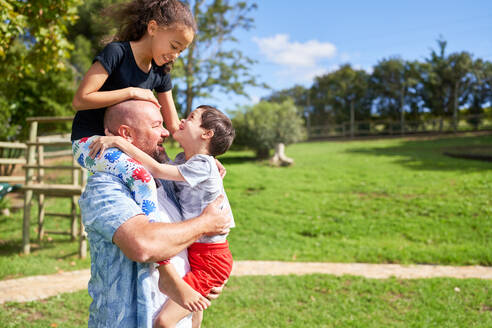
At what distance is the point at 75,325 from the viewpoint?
4.57 metres

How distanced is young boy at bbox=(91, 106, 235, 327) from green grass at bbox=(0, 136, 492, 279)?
2.92m

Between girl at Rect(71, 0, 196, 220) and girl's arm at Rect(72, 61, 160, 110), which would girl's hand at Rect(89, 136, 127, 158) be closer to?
girl at Rect(71, 0, 196, 220)

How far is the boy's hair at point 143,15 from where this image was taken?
213 centimetres

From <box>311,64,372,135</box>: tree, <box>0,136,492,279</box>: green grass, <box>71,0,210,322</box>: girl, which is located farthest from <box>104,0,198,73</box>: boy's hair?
<box>311,64,372,135</box>: tree

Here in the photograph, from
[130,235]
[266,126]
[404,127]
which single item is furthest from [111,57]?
[404,127]

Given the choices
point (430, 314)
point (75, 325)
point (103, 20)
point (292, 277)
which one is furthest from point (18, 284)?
point (430, 314)

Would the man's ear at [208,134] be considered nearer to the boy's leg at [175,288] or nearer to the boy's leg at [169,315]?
the boy's leg at [175,288]

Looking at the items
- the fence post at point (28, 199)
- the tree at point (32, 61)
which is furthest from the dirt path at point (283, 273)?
the tree at point (32, 61)

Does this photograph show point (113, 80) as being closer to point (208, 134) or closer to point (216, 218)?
point (208, 134)

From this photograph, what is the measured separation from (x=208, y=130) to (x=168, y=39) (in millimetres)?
548

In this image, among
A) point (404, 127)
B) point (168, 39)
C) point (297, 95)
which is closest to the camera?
point (168, 39)

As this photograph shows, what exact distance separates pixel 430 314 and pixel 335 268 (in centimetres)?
200

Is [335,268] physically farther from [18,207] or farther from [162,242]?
[18,207]

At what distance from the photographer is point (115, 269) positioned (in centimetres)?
181
